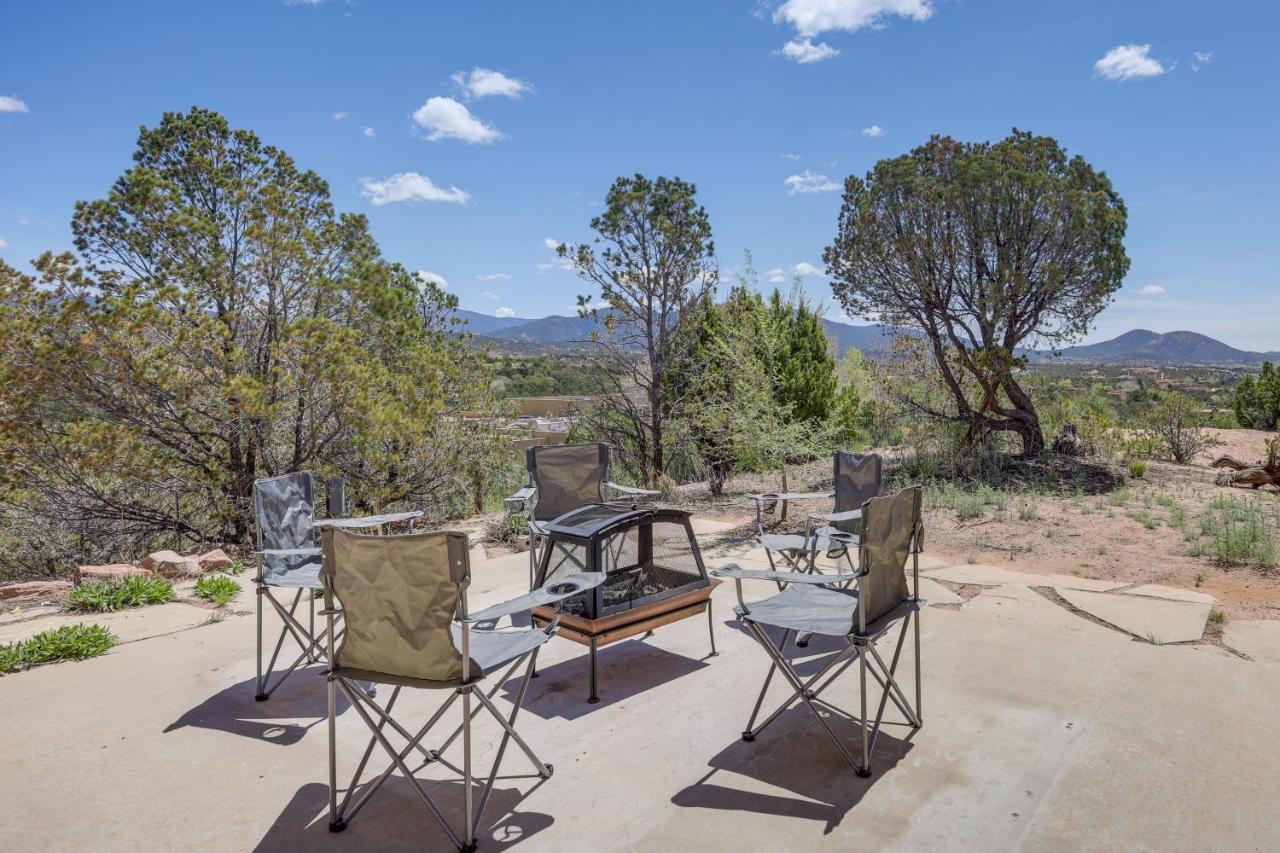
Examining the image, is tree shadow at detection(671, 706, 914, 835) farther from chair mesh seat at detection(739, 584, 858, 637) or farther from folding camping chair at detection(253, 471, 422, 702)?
folding camping chair at detection(253, 471, 422, 702)

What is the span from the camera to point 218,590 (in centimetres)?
469

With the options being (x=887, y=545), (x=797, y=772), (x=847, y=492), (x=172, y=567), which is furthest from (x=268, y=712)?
(x=847, y=492)

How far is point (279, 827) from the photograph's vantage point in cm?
219

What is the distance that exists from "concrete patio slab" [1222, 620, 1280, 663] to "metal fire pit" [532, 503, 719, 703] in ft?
8.55

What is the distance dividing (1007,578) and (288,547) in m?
4.52

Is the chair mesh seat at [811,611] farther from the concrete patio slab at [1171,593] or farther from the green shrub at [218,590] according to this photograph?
the green shrub at [218,590]

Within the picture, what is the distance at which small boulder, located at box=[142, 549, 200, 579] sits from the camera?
5.29 meters

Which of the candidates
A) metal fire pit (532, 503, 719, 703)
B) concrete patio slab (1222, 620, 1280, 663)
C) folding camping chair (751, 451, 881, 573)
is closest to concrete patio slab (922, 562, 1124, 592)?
concrete patio slab (1222, 620, 1280, 663)

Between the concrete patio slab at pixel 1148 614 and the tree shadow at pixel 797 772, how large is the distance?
78.4 inches

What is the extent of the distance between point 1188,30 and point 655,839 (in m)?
9.34

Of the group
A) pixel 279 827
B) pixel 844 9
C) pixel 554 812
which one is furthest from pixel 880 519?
pixel 844 9

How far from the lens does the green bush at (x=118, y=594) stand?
4438mm

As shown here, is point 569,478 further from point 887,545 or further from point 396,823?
point 396,823

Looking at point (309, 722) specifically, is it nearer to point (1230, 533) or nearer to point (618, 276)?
point (1230, 533)
